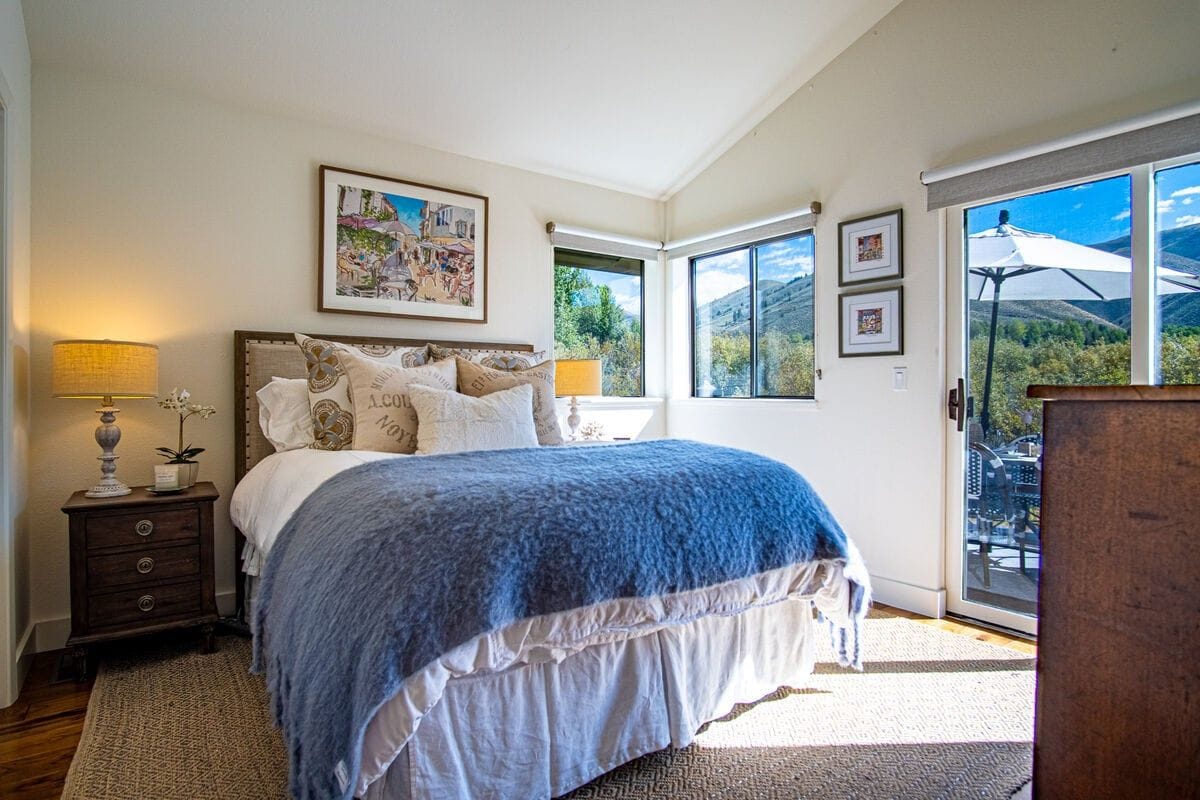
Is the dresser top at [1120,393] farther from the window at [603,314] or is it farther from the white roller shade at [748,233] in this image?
the window at [603,314]

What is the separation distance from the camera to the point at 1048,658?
85 centimetres

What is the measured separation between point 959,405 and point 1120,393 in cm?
226

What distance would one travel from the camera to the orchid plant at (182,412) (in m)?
2.58

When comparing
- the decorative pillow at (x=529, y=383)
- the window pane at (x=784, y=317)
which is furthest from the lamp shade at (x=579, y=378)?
the window pane at (x=784, y=317)

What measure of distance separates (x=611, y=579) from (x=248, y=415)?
220 centimetres

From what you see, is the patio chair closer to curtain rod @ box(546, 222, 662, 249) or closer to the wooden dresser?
the wooden dresser

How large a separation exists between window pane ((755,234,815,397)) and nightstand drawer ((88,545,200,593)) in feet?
10.4

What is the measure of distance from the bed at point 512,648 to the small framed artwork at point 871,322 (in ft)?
5.04

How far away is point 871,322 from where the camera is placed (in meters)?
3.13

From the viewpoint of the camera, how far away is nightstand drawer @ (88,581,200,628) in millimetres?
2221

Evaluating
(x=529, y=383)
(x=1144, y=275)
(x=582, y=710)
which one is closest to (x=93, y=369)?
(x=529, y=383)

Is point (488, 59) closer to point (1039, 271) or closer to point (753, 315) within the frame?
point (753, 315)

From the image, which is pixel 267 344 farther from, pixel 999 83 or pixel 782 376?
pixel 999 83

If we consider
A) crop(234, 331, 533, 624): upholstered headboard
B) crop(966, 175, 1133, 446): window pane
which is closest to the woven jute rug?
crop(234, 331, 533, 624): upholstered headboard
